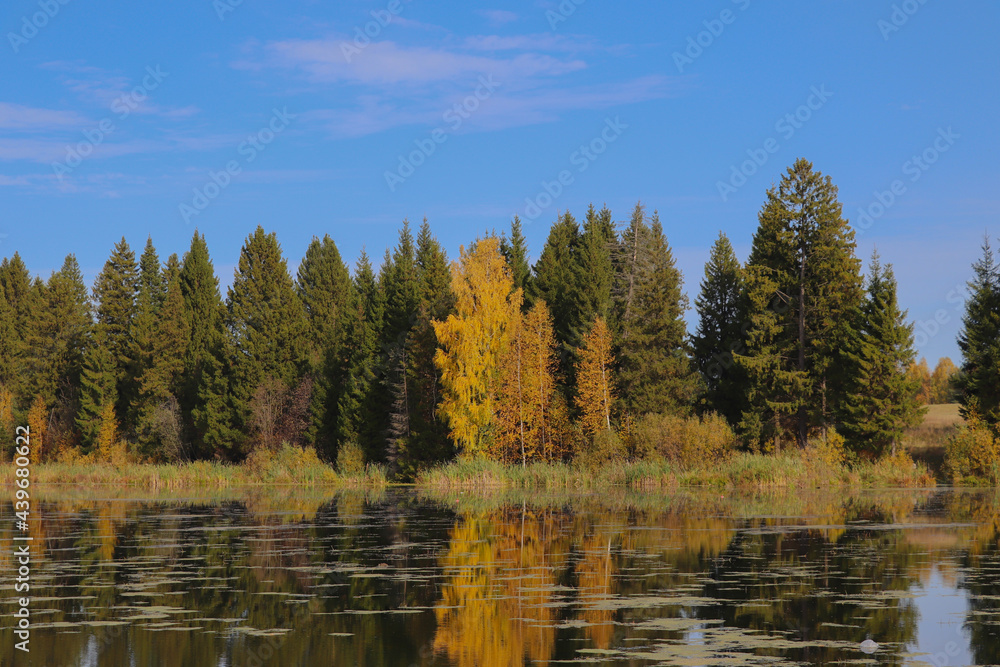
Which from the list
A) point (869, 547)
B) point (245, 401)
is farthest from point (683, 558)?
point (245, 401)

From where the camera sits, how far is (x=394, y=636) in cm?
1295

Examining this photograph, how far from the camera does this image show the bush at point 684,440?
4884 centimetres

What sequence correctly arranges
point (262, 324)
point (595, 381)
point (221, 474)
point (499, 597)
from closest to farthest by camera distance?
point (499, 597) → point (595, 381) → point (221, 474) → point (262, 324)

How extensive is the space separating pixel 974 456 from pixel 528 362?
85.9 feet

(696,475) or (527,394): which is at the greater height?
(527,394)

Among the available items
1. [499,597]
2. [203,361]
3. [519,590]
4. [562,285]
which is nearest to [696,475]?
[562,285]

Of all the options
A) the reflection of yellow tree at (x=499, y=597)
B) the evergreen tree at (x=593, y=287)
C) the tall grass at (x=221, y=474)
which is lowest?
the reflection of yellow tree at (x=499, y=597)

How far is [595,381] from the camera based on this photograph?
58.6 metres

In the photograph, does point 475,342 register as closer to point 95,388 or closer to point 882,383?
point 882,383

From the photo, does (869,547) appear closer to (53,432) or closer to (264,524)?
(264,524)

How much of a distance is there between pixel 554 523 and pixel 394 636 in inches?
649

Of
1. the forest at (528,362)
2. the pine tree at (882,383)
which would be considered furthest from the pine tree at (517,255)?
the pine tree at (882,383)

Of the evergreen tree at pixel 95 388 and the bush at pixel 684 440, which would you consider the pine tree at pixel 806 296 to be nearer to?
the bush at pixel 684 440

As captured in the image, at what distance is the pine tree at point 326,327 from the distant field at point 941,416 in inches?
1637
